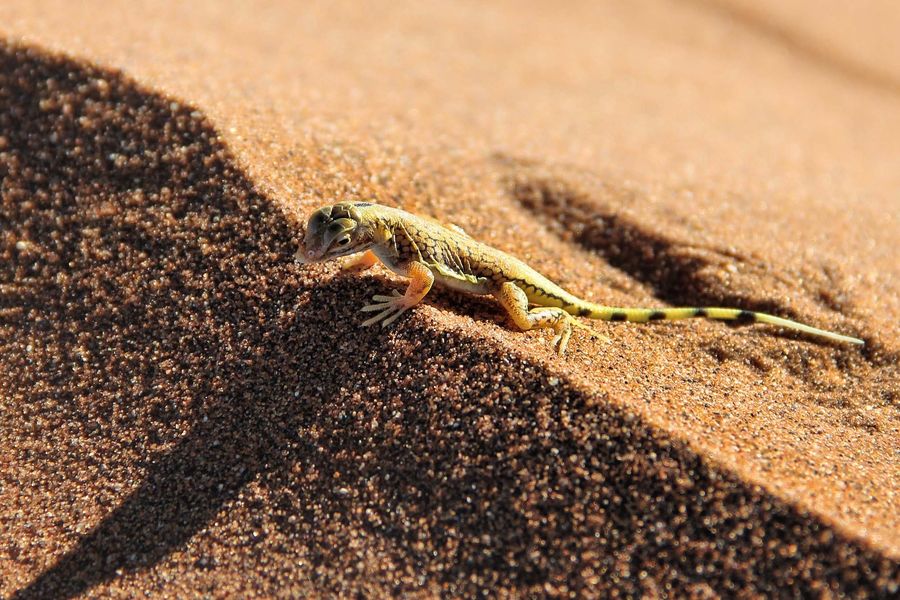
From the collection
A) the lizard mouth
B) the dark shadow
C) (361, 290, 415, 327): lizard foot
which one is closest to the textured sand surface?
(361, 290, 415, 327): lizard foot

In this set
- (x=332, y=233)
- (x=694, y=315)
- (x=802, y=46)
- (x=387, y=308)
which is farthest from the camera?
(x=802, y=46)

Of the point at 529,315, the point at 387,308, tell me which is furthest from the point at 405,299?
the point at 529,315

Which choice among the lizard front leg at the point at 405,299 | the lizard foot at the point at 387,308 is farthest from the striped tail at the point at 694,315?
the lizard foot at the point at 387,308

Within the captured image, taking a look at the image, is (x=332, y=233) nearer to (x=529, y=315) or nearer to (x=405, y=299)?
(x=405, y=299)

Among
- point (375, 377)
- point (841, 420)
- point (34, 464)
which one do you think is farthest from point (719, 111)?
point (34, 464)

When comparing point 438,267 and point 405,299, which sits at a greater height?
point 438,267

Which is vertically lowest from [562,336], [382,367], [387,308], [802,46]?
[382,367]
